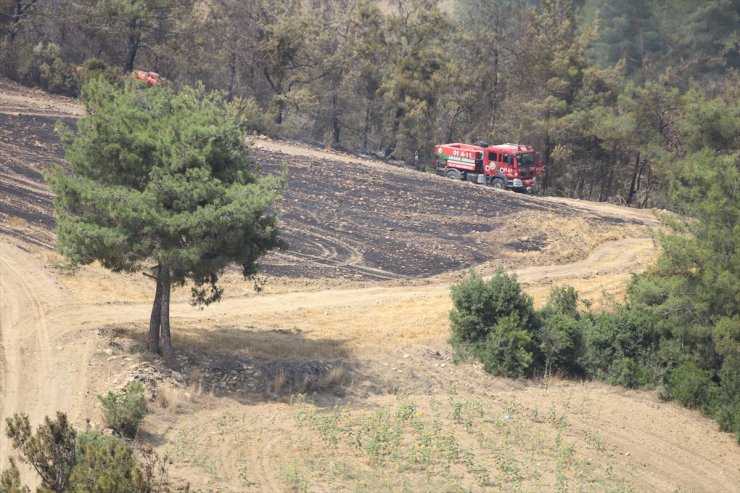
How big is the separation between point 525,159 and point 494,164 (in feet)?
6.16

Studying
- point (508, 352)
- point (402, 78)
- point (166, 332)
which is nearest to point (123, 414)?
point (166, 332)

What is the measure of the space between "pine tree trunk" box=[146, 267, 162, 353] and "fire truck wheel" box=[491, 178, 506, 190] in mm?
34890

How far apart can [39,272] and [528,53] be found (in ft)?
147

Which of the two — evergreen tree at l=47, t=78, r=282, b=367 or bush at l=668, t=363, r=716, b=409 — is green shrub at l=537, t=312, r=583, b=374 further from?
evergreen tree at l=47, t=78, r=282, b=367

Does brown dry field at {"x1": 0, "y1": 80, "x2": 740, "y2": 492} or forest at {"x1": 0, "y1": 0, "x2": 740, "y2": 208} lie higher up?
forest at {"x1": 0, "y1": 0, "x2": 740, "y2": 208}

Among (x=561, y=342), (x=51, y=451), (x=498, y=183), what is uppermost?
(x=498, y=183)

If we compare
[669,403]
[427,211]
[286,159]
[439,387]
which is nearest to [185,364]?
[439,387]

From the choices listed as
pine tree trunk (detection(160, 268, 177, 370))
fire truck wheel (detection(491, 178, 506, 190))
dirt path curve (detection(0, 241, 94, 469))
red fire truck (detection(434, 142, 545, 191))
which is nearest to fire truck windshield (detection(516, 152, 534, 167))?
red fire truck (detection(434, 142, 545, 191))

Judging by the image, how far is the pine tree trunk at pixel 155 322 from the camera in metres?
25.2

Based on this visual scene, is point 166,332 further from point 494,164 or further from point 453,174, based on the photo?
point 453,174

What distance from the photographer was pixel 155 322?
25.3m

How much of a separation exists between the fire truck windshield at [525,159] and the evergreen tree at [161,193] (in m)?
33.3

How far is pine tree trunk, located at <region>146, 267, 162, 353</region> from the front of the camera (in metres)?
25.2

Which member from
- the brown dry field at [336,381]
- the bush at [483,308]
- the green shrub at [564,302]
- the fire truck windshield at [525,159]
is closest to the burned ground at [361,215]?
the brown dry field at [336,381]
